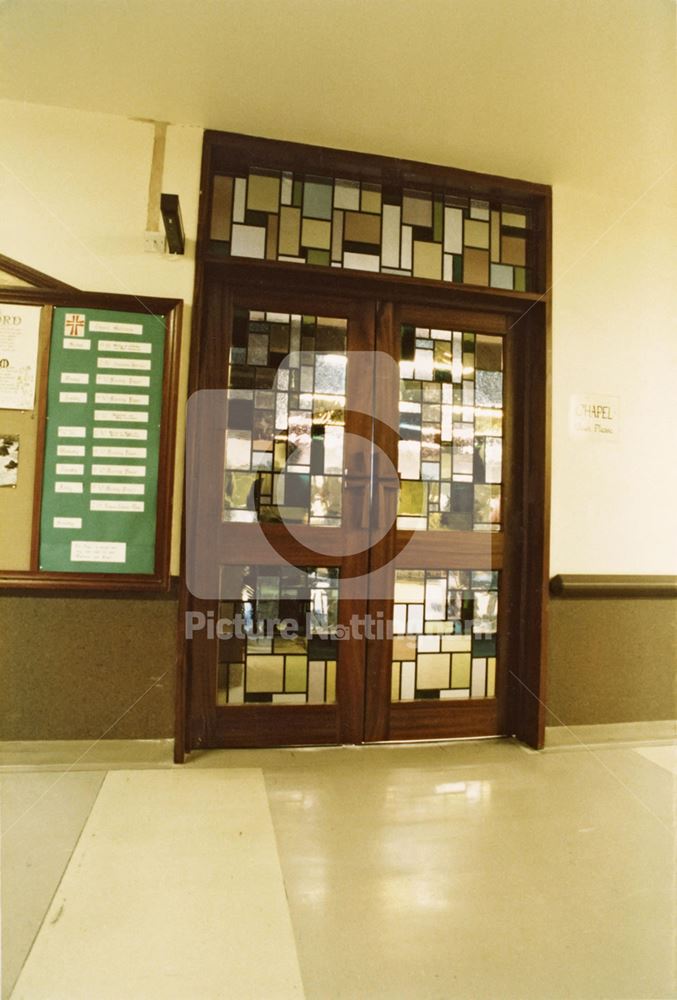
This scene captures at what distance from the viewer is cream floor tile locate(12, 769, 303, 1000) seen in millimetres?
1202

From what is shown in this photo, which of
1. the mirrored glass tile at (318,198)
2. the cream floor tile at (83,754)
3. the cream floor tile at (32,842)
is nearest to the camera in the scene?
the cream floor tile at (32,842)

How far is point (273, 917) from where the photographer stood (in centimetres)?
141

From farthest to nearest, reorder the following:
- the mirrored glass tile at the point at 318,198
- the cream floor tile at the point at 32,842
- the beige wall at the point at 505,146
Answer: the mirrored glass tile at the point at 318,198 < the beige wall at the point at 505,146 < the cream floor tile at the point at 32,842

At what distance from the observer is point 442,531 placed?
2602 mm

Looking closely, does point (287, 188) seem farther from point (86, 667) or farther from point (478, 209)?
point (86, 667)

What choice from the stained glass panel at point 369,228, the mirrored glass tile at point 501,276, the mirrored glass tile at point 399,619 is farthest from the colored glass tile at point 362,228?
the mirrored glass tile at point 399,619

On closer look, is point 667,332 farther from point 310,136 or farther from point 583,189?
point 310,136

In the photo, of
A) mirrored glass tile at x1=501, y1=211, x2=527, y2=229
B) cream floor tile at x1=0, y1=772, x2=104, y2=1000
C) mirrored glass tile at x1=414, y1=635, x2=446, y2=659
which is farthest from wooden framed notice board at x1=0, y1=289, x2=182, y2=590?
mirrored glass tile at x1=501, y1=211, x2=527, y2=229

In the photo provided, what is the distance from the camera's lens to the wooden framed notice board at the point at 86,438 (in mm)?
2199

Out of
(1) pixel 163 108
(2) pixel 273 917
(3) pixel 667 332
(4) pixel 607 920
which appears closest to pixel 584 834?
(4) pixel 607 920

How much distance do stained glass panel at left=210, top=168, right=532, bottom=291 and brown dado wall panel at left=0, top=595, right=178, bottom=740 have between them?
1708 millimetres

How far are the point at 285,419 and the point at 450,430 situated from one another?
0.83m

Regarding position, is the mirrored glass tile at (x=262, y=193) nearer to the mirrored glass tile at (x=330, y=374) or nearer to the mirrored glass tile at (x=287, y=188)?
the mirrored glass tile at (x=287, y=188)

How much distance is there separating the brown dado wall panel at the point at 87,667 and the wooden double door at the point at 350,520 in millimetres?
143
